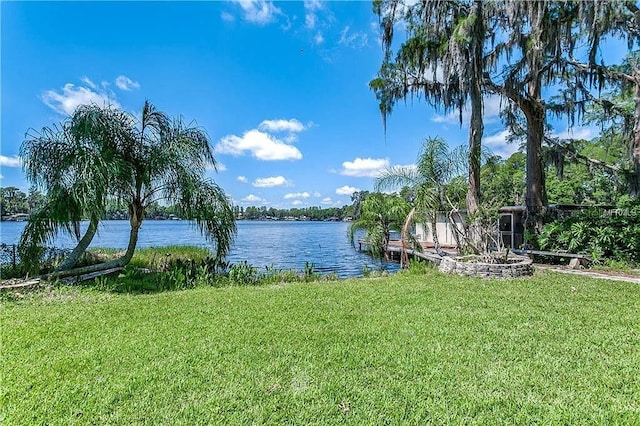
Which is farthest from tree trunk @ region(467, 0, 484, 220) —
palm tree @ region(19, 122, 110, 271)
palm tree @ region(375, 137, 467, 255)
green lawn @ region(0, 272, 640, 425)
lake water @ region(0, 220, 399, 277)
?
palm tree @ region(19, 122, 110, 271)

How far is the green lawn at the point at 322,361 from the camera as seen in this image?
2.41m

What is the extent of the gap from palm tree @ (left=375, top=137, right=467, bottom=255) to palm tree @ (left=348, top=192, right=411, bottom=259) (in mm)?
2173

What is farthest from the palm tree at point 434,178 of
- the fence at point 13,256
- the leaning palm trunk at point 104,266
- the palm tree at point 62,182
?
the fence at point 13,256

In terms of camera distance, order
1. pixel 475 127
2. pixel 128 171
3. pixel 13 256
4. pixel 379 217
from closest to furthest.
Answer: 1. pixel 13 256
2. pixel 128 171
3. pixel 475 127
4. pixel 379 217

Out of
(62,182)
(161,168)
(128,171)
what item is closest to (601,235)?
(161,168)

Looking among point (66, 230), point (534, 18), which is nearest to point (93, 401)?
point (66, 230)

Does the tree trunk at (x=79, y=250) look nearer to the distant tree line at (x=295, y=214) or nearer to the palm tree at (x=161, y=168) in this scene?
the palm tree at (x=161, y=168)

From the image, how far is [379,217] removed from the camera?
13461 mm

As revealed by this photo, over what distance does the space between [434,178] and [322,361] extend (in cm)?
768

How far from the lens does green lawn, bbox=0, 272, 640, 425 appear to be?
2406mm

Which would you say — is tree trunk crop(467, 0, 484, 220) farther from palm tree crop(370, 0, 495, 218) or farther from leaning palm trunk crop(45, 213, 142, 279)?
leaning palm trunk crop(45, 213, 142, 279)

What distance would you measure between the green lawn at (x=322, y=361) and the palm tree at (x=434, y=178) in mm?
4377

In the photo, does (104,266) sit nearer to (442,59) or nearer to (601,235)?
(442,59)

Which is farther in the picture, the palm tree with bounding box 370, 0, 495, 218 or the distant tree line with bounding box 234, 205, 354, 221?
the distant tree line with bounding box 234, 205, 354, 221
